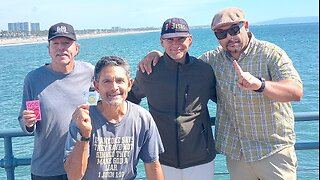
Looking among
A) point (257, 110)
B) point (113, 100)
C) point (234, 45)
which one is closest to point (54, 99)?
point (113, 100)

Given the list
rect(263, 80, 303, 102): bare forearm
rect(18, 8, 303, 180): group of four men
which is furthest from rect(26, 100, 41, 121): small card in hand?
rect(263, 80, 303, 102): bare forearm

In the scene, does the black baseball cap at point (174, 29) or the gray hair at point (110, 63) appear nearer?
the gray hair at point (110, 63)

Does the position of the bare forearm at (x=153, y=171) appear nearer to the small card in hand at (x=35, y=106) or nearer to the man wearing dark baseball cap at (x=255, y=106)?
the man wearing dark baseball cap at (x=255, y=106)

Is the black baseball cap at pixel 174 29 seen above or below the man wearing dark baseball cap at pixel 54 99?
above

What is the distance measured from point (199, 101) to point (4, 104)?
67.6ft

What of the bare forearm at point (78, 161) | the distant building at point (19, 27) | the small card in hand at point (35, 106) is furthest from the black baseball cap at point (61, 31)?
the distant building at point (19, 27)

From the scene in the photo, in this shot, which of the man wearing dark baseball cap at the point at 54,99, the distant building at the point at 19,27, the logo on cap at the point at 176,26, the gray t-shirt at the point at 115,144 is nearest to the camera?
the gray t-shirt at the point at 115,144

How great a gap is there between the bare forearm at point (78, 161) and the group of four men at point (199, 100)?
397mm

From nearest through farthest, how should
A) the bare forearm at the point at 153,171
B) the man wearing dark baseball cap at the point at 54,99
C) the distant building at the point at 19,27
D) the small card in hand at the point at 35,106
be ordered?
the bare forearm at the point at 153,171, the small card in hand at the point at 35,106, the man wearing dark baseball cap at the point at 54,99, the distant building at the point at 19,27

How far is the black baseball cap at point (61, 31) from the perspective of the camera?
3658mm

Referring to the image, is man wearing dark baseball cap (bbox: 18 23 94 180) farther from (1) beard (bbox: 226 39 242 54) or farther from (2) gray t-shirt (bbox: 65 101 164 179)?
(1) beard (bbox: 226 39 242 54)

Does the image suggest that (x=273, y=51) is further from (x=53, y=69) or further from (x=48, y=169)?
(x=48, y=169)

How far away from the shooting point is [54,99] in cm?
357

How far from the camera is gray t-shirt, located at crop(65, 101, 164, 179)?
3059 mm
